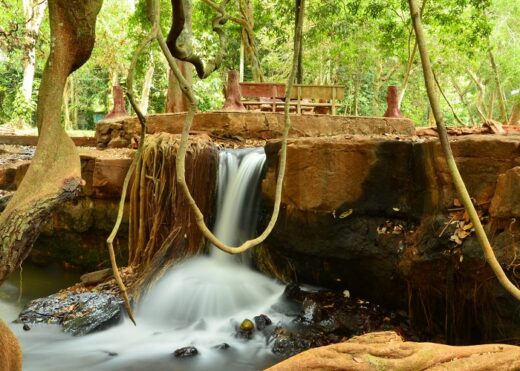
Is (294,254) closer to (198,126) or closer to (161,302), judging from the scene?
(161,302)

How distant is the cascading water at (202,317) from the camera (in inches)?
183

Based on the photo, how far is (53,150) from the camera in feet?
7.65

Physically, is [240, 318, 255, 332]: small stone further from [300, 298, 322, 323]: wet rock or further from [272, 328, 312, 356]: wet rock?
[300, 298, 322, 323]: wet rock

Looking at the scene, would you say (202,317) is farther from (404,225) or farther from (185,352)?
(404,225)

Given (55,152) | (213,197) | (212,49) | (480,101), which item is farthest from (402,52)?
(55,152)

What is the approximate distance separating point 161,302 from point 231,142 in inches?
146

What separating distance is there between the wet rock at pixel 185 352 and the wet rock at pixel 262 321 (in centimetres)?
80

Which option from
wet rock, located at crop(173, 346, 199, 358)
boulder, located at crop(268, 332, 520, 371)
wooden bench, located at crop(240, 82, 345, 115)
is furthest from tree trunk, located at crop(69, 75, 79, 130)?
boulder, located at crop(268, 332, 520, 371)

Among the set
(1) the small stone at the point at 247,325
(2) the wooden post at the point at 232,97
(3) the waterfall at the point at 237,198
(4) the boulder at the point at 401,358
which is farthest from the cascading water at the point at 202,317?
(4) the boulder at the point at 401,358

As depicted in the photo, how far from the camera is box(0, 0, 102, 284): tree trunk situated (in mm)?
2186

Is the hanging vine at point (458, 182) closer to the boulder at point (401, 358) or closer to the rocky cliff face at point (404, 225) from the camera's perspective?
the boulder at point (401, 358)

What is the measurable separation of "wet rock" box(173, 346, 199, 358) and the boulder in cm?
342

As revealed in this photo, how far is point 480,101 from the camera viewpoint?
22.6 meters

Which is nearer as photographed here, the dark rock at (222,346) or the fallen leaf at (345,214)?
the dark rock at (222,346)
